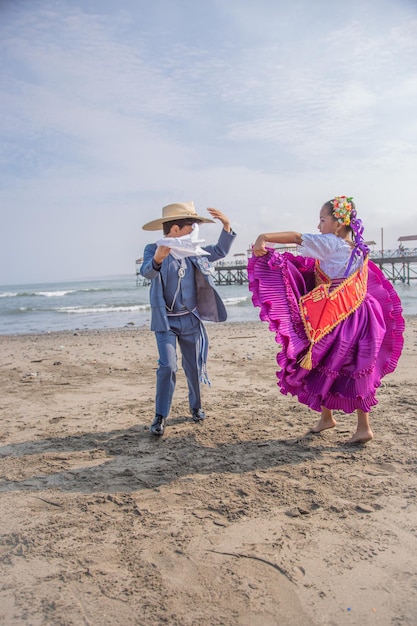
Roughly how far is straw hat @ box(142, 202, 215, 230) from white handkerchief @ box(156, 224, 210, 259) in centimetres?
12

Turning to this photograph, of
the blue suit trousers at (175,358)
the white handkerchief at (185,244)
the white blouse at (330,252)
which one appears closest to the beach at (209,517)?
the blue suit trousers at (175,358)

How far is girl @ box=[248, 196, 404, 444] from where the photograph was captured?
3.86 metres

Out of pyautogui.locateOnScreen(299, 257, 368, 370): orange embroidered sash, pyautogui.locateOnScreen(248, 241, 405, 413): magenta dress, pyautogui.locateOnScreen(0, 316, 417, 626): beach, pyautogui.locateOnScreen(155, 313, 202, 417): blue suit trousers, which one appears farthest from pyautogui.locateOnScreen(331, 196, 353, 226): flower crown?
pyautogui.locateOnScreen(0, 316, 417, 626): beach

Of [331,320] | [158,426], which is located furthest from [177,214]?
[158,426]

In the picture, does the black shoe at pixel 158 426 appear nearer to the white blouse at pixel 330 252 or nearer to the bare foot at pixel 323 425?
the bare foot at pixel 323 425

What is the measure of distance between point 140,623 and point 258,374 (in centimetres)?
499

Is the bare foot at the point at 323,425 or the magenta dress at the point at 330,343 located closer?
the magenta dress at the point at 330,343

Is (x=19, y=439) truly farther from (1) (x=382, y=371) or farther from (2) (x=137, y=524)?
(1) (x=382, y=371)

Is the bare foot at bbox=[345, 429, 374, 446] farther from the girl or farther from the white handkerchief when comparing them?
the white handkerchief

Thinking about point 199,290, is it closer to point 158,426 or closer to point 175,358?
point 175,358

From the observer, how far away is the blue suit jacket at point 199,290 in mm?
4555

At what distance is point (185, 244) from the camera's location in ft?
14.3

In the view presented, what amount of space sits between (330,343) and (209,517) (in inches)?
67.1

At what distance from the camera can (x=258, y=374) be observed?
688 cm
